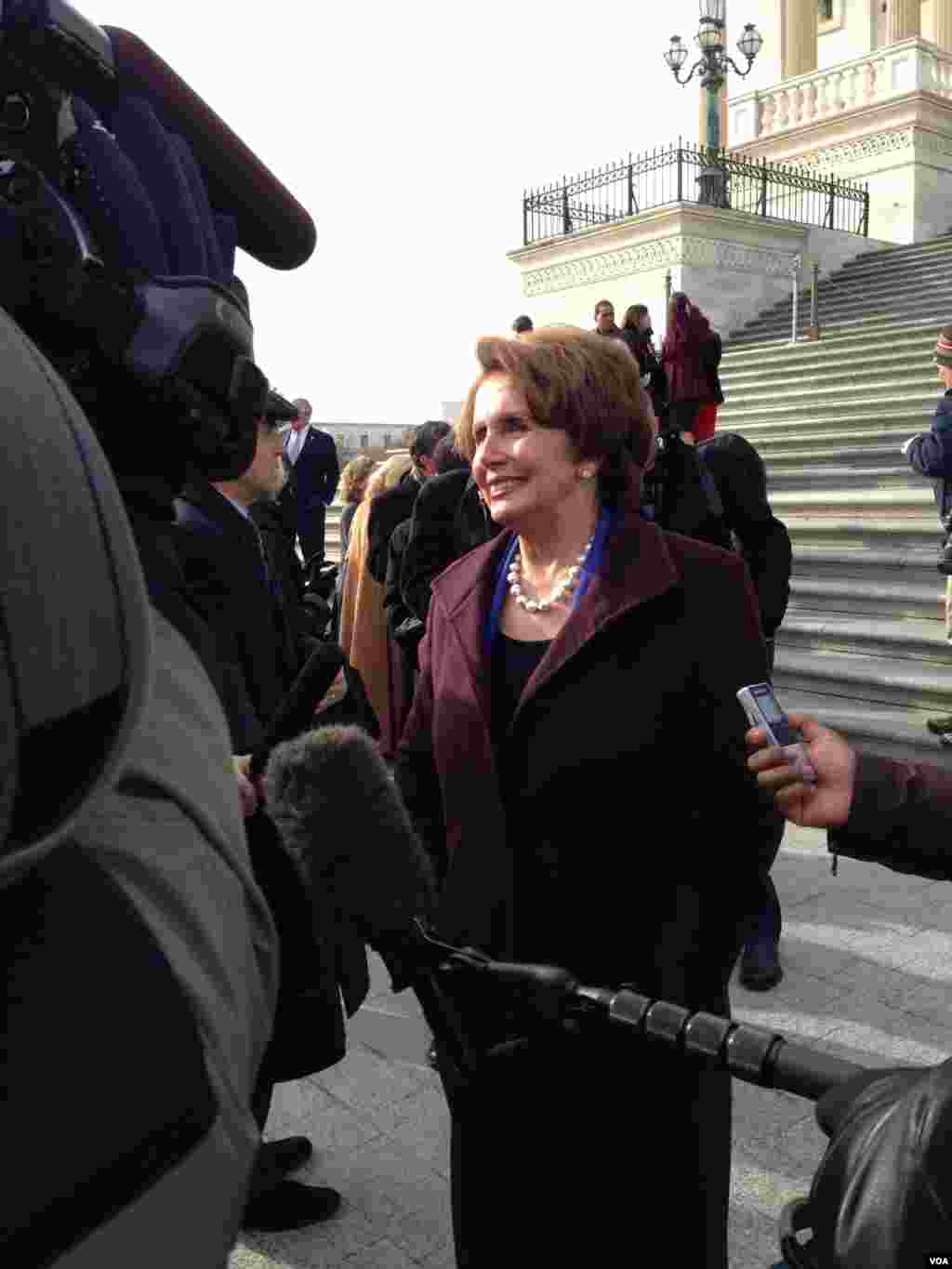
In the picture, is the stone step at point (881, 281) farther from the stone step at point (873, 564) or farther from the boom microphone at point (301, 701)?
the boom microphone at point (301, 701)

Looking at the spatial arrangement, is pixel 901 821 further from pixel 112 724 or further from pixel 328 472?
pixel 328 472

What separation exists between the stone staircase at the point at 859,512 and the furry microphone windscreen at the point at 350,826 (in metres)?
5.59

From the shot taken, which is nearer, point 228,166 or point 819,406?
point 228,166

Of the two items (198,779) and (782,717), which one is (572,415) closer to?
(782,717)

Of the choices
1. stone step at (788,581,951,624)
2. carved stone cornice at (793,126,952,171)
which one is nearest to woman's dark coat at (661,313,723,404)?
stone step at (788,581,951,624)

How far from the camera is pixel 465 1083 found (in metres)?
1.34

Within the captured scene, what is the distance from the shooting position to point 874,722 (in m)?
6.99

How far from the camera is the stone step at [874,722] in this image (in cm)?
648

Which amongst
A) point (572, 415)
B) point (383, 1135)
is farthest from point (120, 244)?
point (383, 1135)

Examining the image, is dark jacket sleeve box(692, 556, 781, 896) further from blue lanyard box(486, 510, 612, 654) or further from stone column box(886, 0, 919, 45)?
stone column box(886, 0, 919, 45)

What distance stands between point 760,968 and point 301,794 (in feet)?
10.2

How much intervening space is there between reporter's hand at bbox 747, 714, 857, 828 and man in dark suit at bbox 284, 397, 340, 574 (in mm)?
9030

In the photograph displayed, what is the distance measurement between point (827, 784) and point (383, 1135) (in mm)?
1925

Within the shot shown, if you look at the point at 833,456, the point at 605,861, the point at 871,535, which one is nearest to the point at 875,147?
the point at 833,456
